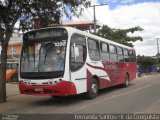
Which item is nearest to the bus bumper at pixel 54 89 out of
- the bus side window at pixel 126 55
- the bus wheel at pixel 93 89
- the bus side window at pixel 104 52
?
the bus wheel at pixel 93 89

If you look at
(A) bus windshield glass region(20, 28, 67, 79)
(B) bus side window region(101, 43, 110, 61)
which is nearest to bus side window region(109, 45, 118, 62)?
(B) bus side window region(101, 43, 110, 61)

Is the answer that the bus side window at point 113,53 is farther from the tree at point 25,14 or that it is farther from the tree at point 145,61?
the tree at point 145,61

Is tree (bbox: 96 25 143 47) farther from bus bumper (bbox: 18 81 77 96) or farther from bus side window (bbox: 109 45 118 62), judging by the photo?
Result: bus bumper (bbox: 18 81 77 96)

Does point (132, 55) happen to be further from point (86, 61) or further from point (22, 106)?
Answer: point (22, 106)

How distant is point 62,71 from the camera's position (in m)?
12.5

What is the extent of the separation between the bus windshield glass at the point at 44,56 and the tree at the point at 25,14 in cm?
126

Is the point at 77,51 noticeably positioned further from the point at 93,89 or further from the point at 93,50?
the point at 93,89

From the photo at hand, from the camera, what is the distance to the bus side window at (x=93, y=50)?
1490 cm

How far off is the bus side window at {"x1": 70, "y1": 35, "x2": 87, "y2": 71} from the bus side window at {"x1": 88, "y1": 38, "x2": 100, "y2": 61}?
24.6 inches

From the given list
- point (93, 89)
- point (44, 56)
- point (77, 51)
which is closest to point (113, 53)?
point (93, 89)

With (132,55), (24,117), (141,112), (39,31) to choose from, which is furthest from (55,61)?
(132,55)

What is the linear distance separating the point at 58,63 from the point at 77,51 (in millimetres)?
1094

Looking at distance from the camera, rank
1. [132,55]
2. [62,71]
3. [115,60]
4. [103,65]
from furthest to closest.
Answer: [132,55] → [115,60] → [103,65] → [62,71]

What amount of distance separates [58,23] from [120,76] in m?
5.95
